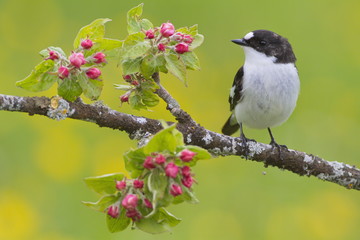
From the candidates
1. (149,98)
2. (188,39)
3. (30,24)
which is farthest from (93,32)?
(30,24)

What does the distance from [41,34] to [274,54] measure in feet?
10.8

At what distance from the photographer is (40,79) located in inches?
114

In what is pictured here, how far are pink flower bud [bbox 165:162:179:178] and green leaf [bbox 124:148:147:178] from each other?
124 millimetres

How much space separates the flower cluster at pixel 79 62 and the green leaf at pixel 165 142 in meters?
0.64

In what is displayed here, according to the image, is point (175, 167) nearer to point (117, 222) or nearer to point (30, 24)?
point (117, 222)

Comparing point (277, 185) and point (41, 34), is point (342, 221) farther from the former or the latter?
point (41, 34)

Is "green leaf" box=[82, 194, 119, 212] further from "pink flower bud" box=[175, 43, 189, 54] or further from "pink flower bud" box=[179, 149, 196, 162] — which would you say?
"pink flower bud" box=[175, 43, 189, 54]

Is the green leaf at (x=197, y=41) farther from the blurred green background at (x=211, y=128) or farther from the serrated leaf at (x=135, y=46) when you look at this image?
the blurred green background at (x=211, y=128)

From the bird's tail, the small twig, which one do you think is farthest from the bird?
the small twig

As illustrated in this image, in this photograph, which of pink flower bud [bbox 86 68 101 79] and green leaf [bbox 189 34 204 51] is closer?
pink flower bud [bbox 86 68 101 79]

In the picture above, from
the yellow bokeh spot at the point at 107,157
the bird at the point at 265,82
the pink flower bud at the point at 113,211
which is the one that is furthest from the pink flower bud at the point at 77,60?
the yellow bokeh spot at the point at 107,157

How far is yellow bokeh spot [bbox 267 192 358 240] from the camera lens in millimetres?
6461

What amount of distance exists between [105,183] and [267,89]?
3044 millimetres

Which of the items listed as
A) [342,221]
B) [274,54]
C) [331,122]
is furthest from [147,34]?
[331,122]
